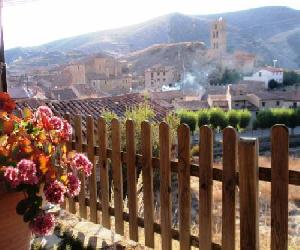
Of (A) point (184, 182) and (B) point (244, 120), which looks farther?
(B) point (244, 120)

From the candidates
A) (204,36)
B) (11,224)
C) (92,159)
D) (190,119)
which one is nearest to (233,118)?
(190,119)

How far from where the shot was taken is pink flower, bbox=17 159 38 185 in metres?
1.97

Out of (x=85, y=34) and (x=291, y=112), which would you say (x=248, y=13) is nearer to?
(x=85, y=34)

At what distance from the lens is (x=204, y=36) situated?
4788 inches

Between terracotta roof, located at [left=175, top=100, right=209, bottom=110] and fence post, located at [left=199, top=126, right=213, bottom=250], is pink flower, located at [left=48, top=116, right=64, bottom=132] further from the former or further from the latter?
terracotta roof, located at [left=175, top=100, right=209, bottom=110]

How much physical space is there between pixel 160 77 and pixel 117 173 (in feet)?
210

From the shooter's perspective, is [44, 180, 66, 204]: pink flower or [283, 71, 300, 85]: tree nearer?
[44, 180, 66, 204]: pink flower

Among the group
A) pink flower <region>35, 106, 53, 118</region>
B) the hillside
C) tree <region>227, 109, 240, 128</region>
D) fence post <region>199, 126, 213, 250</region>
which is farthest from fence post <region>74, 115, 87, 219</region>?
the hillside

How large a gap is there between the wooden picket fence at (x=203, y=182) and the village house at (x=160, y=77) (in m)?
61.1

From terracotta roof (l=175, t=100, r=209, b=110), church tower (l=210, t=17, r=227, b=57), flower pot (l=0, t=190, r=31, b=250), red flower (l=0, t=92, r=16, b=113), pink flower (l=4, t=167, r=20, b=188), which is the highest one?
church tower (l=210, t=17, r=227, b=57)

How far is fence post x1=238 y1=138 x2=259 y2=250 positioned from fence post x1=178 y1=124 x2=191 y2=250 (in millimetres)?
416

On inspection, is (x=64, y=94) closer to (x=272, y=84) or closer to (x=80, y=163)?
(x=272, y=84)

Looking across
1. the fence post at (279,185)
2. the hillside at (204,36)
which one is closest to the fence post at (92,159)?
the fence post at (279,185)

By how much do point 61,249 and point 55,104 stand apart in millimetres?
13426
